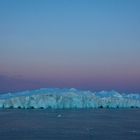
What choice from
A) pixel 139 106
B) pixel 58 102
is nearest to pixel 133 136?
pixel 58 102

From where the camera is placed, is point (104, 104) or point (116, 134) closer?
point (116, 134)

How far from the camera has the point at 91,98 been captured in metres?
155

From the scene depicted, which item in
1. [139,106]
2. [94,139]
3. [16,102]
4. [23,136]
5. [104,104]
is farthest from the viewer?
[139,106]

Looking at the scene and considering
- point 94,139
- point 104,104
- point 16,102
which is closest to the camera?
point 94,139

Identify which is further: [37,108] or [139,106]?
[139,106]

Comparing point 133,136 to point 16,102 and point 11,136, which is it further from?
point 16,102

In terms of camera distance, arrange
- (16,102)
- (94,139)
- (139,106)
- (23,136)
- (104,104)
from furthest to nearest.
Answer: (139,106) < (104,104) < (16,102) < (23,136) < (94,139)

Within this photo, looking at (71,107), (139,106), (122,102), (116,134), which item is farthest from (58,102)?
(116,134)

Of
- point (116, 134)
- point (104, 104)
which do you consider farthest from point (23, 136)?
point (104, 104)

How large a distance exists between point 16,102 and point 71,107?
2392cm

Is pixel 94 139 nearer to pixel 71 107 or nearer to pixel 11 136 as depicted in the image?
pixel 11 136

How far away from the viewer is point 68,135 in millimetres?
53469

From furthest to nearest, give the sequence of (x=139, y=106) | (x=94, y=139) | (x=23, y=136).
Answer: (x=139, y=106) < (x=23, y=136) < (x=94, y=139)

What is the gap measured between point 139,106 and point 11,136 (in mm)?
139134
